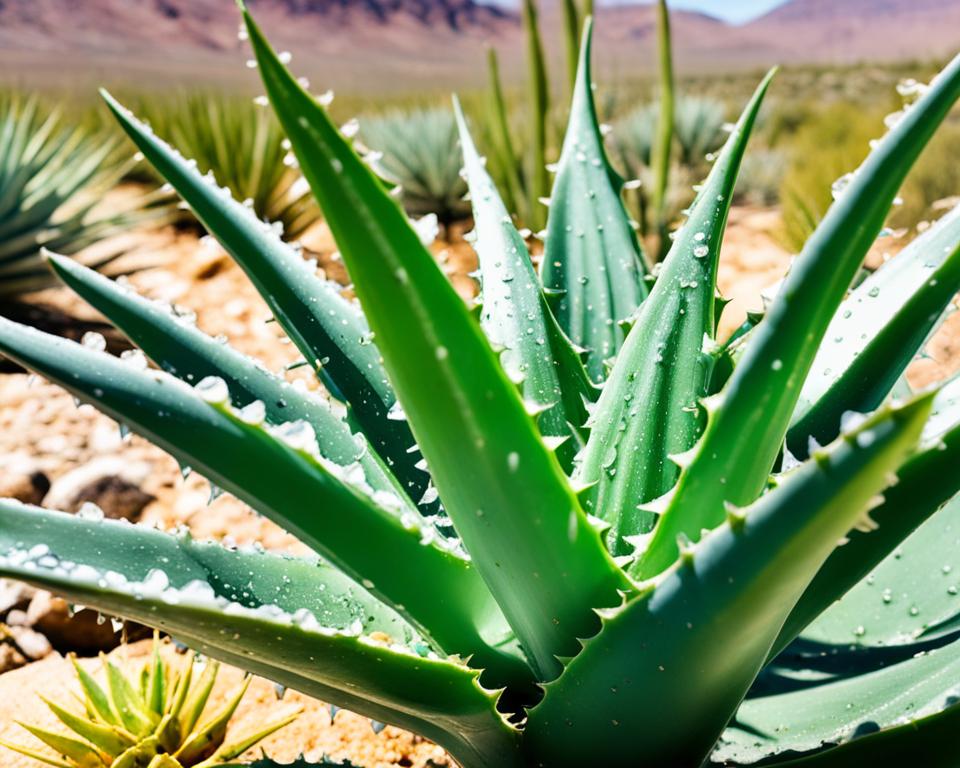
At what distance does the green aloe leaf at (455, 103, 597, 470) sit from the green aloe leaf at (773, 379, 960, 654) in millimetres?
298

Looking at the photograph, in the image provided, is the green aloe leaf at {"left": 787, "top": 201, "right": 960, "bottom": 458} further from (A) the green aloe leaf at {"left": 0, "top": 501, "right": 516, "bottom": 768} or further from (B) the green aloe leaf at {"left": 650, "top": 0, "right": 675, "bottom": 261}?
(B) the green aloe leaf at {"left": 650, "top": 0, "right": 675, "bottom": 261}

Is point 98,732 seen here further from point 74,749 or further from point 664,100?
point 664,100

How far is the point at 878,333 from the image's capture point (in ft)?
2.65

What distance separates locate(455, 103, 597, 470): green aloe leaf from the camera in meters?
1.01

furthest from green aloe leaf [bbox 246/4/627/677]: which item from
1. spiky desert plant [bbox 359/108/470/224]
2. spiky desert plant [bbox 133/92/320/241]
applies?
spiky desert plant [bbox 359/108/470/224]

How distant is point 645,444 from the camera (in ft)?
2.91

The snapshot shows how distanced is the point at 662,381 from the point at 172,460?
1.86 metres

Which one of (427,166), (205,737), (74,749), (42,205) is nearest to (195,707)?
(205,737)

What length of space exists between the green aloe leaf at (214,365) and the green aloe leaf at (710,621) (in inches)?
10.7

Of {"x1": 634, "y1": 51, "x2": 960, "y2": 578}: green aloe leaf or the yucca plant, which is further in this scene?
the yucca plant

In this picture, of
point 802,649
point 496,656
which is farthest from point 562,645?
point 802,649

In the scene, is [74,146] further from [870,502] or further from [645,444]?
[870,502]

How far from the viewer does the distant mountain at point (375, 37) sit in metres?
62.2

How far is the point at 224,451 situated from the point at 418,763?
900 millimetres
